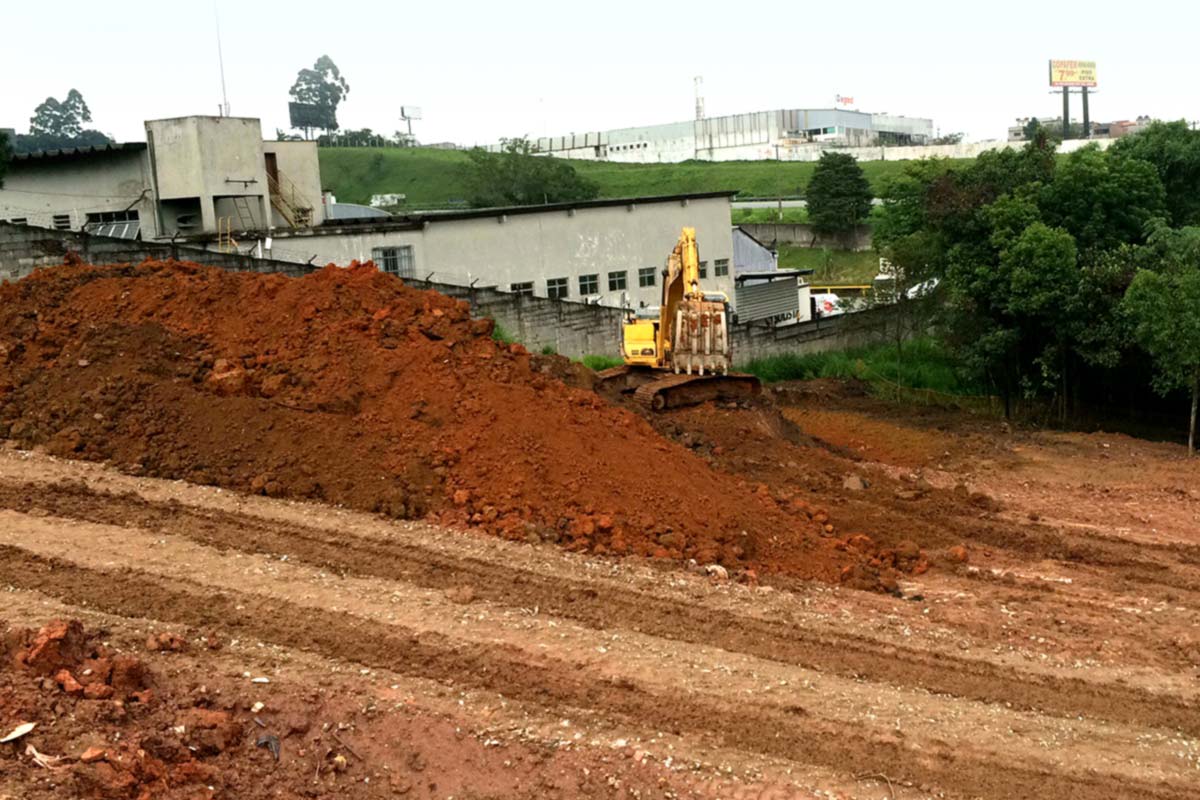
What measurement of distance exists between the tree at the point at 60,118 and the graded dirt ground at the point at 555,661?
128m

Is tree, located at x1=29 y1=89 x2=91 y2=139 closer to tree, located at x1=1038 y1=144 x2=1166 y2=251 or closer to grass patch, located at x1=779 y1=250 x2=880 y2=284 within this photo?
grass patch, located at x1=779 y1=250 x2=880 y2=284

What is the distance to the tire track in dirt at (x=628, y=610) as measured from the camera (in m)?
10.0

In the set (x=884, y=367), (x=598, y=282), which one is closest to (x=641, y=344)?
(x=884, y=367)

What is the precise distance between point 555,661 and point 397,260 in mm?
24691

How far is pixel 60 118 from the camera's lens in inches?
5039

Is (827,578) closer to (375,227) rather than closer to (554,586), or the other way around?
(554,586)

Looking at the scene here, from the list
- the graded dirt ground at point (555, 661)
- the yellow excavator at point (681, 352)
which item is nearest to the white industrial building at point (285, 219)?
the yellow excavator at point (681, 352)

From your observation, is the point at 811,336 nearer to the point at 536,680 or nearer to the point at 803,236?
the point at 536,680

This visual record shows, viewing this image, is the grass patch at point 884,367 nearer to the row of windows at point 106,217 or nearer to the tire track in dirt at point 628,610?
the row of windows at point 106,217

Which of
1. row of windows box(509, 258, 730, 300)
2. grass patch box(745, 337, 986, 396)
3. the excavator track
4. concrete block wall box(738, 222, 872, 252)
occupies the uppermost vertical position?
concrete block wall box(738, 222, 872, 252)

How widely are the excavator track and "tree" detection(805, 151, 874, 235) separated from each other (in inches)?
1687

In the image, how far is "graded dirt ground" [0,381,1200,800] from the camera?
780 cm

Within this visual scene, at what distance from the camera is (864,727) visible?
902 cm

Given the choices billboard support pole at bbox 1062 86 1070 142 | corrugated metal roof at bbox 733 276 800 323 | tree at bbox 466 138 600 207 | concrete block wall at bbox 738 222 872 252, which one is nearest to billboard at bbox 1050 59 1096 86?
billboard support pole at bbox 1062 86 1070 142
